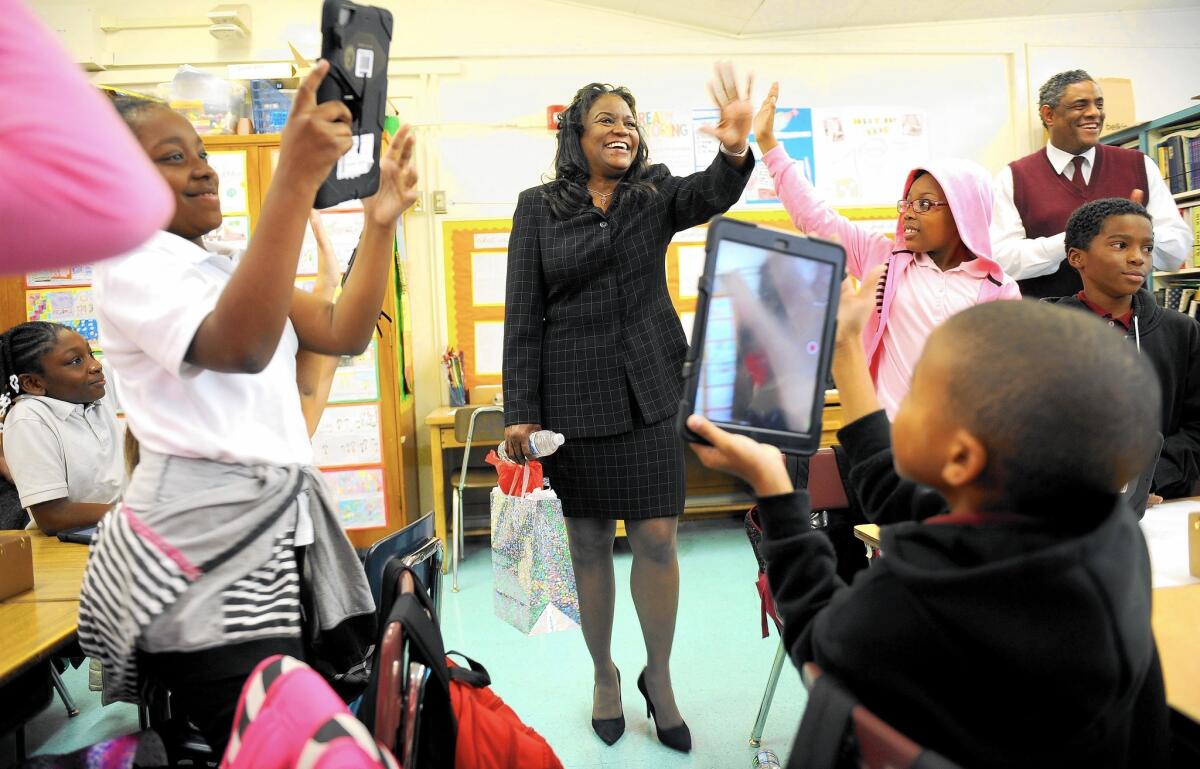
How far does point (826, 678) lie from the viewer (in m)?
0.69

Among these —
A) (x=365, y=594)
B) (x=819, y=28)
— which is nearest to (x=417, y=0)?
(x=819, y=28)

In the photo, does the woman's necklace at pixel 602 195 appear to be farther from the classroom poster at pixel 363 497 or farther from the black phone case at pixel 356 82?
the classroom poster at pixel 363 497

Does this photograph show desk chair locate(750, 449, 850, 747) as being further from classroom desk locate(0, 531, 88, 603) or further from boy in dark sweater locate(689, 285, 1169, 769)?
classroom desk locate(0, 531, 88, 603)

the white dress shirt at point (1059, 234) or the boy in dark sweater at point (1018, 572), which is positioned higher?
the white dress shirt at point (1059, 234)

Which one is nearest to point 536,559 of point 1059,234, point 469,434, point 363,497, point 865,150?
point 469,434

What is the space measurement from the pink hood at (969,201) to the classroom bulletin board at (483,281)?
282 centimetres

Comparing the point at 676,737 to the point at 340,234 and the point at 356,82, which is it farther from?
the point at 340,234

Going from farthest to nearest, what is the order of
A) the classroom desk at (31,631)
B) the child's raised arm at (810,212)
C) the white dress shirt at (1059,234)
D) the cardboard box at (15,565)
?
the white dress shirt at (1059,234)
the child's raised arm at (810,212)
the cardboard box at (15,565)
the classroom desk at (31,631)

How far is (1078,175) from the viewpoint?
331 centimetres

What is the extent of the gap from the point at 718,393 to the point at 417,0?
4455 mm

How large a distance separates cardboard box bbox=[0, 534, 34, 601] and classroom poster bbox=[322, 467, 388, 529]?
2.36m

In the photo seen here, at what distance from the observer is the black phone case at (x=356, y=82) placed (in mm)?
938

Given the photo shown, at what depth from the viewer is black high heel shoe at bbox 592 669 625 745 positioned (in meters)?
2.19

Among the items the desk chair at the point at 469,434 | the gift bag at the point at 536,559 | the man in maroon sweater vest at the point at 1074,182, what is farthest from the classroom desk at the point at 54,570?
the man in maroon sweater vest at the point at 1074,182
